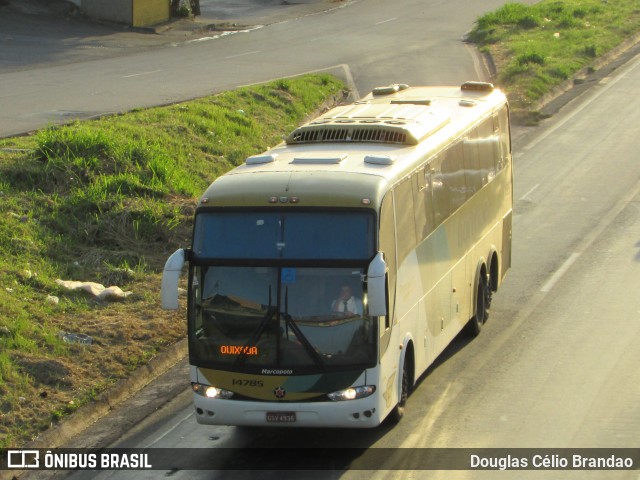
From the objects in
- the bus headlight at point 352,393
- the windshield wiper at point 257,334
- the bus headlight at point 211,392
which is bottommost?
the bus headlight at point 211,392

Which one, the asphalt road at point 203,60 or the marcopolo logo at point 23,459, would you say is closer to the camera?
the marcopolo logo at point 23,459

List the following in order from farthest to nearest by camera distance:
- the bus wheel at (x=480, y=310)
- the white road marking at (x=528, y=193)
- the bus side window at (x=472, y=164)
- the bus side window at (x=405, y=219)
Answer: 1. the white road marking at (x=528, y=193)
2. the bus wheel at (x=480, y=310)
3. the bus side window at (x=472, y=164)
4. the bus side window at (x=405, y=219)

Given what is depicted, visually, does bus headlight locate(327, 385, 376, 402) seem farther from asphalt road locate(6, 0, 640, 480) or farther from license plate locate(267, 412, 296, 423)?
asphalt road locate(6, 0, 640, 480)

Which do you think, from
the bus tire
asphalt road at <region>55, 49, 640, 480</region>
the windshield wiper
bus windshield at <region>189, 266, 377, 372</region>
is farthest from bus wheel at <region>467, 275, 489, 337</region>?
the windshield wiper

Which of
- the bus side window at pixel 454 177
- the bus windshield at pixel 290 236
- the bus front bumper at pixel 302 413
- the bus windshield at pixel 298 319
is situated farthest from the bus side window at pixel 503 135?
the bus front bumper at pixel 302 413

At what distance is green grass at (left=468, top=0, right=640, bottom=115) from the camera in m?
34.1

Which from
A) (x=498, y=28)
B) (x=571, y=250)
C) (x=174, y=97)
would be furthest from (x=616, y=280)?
(x=498, y=28)

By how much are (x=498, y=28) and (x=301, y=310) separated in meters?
34.1

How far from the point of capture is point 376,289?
414 inches

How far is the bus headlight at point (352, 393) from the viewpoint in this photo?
1088 centimetres

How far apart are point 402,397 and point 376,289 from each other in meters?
2.04

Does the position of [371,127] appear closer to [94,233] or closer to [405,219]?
[405,219]

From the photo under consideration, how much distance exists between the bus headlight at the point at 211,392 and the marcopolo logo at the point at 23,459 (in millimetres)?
1794

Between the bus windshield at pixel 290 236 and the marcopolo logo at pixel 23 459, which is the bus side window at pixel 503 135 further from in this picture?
the marcopolo logo at pixel 23 459
